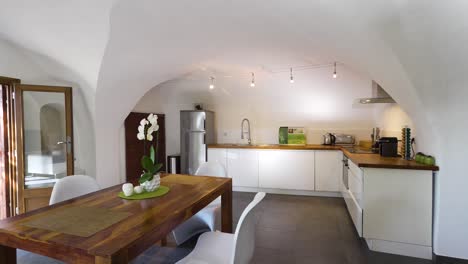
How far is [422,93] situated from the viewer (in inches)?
82.4

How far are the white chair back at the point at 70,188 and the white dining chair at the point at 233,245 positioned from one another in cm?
110

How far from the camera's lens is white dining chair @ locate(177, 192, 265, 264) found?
133cm

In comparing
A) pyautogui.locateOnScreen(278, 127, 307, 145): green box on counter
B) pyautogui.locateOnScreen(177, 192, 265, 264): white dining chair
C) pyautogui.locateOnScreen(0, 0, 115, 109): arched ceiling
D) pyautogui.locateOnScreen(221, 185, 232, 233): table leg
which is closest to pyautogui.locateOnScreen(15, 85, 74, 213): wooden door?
pyautogui.locateOnScreen(0, 0, 115, 109): arched ceiling

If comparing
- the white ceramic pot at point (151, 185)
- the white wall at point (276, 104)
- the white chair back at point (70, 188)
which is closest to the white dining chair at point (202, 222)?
the white ceramic pot at point (151, 185)

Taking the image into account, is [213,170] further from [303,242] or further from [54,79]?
[54,79]

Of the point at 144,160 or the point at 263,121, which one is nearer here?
the point at 144,160

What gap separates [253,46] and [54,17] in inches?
76.9

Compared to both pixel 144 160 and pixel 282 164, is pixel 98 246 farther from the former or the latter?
pixel 282 164

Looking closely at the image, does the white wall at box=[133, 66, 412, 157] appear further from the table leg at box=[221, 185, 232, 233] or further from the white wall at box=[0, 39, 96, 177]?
the table leg at box=[221, 185, 232, 233]

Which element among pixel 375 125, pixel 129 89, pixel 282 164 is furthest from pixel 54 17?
pixel 375 125

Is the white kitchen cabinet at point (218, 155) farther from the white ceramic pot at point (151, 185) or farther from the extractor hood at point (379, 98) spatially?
the white ceramic pot at point (151, 185)

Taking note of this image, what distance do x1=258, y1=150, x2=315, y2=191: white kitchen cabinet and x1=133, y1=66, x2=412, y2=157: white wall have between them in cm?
71

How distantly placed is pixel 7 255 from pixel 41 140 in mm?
2449

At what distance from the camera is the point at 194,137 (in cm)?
500
